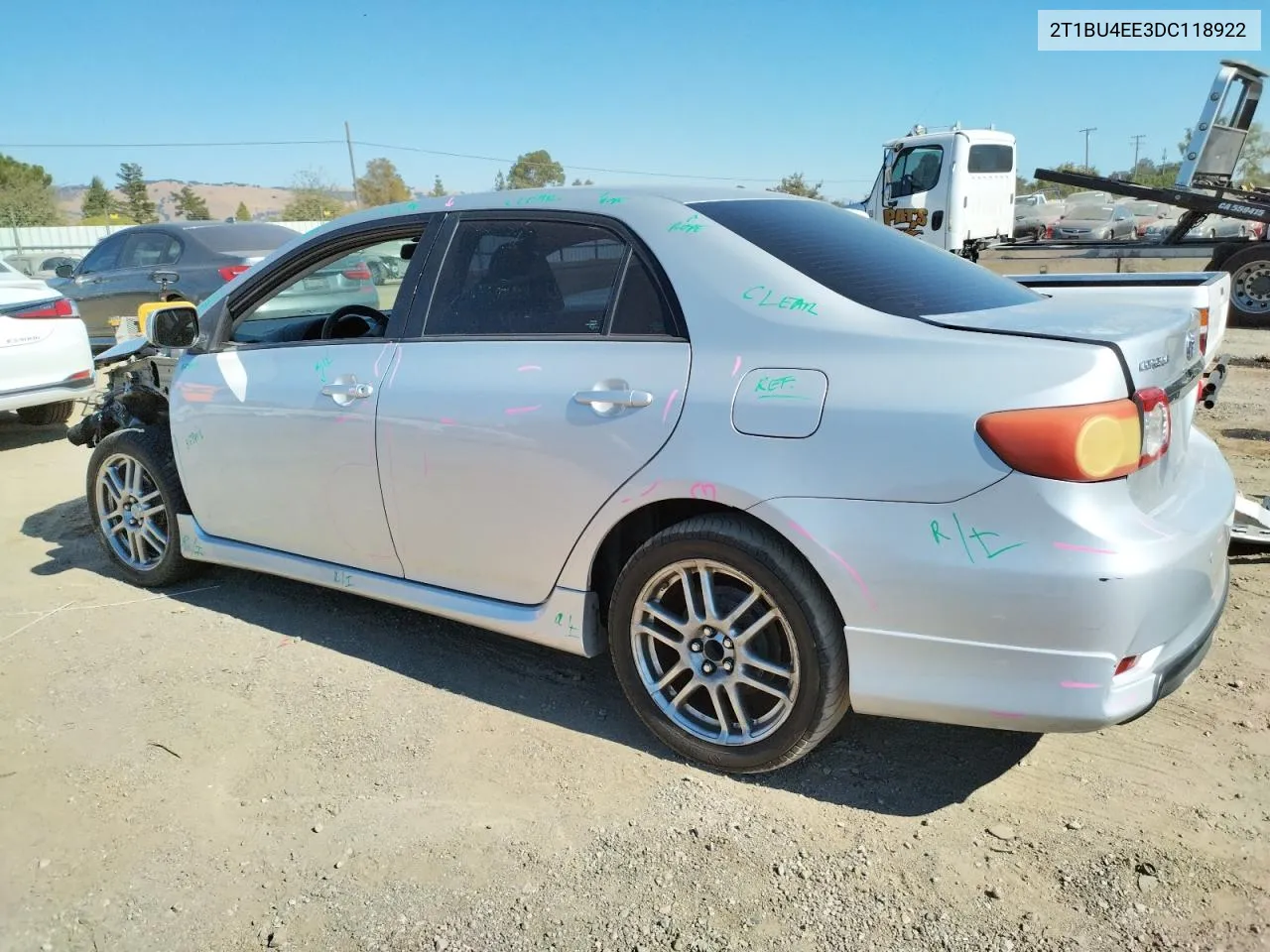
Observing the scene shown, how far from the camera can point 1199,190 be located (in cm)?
1162

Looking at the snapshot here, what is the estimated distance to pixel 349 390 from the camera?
336 centimetres

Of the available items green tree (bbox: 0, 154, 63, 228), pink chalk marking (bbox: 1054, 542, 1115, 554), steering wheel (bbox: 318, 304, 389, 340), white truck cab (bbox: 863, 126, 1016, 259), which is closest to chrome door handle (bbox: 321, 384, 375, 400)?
steering wheel (bbox: 318, 304, 389, 340)

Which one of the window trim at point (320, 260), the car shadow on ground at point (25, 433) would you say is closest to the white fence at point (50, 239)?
the car shadow on ground at point (25, 433)

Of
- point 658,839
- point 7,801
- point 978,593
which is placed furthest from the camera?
point 7,801

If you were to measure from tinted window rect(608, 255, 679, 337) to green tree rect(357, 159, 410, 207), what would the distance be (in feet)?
190

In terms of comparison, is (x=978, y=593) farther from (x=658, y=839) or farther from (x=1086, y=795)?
(x=658, y=839)

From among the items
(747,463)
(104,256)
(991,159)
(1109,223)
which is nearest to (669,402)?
(747,463)

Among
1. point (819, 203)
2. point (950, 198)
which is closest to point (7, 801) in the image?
point (819, 203)

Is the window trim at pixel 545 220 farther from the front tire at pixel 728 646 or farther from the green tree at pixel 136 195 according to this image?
the green tree at pixel 136 195

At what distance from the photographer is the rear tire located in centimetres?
825

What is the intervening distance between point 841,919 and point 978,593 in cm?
82

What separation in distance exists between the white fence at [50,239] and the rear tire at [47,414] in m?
25.7

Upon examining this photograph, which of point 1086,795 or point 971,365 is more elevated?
point 971,365

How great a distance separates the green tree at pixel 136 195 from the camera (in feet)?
252
